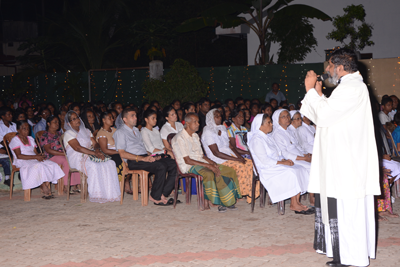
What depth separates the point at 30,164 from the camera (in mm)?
7238

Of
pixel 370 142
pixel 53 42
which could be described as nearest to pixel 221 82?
pixel 53 42

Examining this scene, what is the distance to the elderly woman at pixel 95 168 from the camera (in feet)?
22.9

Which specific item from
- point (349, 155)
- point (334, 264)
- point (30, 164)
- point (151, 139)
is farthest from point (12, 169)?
point (349, 155)

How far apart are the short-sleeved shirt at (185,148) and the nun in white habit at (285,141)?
3.76ft

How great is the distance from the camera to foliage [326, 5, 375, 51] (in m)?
15.3

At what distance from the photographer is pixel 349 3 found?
1681cm

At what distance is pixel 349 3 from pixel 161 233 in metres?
14.3

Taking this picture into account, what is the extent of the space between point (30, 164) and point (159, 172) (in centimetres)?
215

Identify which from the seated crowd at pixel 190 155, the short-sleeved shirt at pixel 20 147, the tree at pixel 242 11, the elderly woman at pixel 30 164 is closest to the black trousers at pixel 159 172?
the seated crowd at pixel 190 155

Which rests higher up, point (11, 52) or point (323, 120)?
point (11, 52)

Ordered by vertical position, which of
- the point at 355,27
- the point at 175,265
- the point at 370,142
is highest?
the point at 355,27

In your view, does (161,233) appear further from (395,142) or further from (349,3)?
(349,3)

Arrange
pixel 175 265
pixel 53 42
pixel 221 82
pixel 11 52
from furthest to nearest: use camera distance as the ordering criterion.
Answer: pixel 11 52
pixel 53 42
pixel 221 82
pixel 175 265

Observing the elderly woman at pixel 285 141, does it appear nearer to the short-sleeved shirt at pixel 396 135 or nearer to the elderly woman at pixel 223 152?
the elderly woman at pixel 223 152
